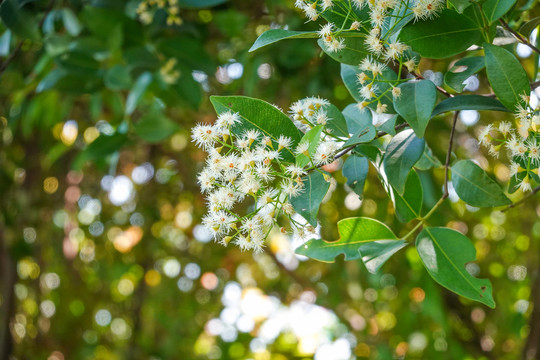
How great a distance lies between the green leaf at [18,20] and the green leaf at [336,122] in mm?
692

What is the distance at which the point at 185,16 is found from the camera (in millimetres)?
1636

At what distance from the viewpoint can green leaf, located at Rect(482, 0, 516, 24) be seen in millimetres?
571

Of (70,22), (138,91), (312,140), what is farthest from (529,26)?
(70,22)

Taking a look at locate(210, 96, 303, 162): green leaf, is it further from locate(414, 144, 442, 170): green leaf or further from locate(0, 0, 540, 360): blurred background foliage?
locate(0, 0, 540, 360): blurred background foliage

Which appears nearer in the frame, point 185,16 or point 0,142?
point 185,16

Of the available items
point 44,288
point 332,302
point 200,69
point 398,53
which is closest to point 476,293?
point 398,53

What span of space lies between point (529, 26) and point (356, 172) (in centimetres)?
32

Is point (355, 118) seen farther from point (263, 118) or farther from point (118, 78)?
point (118, 78)

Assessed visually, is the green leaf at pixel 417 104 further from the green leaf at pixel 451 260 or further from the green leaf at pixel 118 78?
the green leaf at pixel 118 78

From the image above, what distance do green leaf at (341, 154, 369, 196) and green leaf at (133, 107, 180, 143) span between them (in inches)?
30.9

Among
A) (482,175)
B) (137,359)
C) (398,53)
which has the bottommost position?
(137,359)

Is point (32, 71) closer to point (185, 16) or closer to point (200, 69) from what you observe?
point (185, 16)

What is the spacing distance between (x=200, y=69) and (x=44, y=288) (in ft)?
5.43

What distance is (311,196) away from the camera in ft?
1.86
